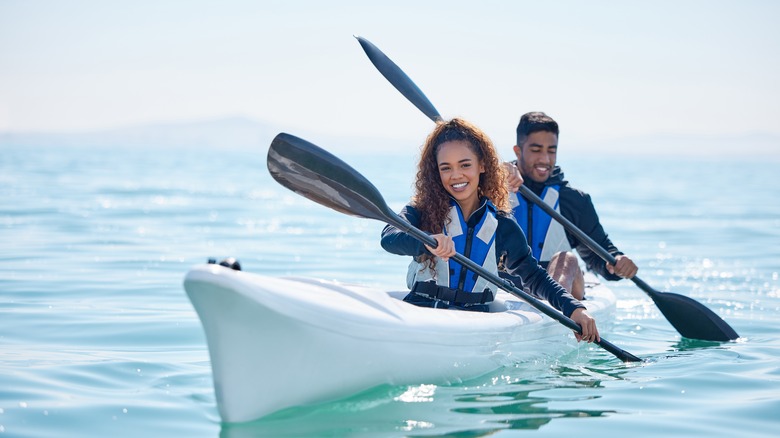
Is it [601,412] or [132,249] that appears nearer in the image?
[601,412]

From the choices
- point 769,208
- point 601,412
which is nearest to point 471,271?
point 601,412

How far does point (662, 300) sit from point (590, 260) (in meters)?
0.57

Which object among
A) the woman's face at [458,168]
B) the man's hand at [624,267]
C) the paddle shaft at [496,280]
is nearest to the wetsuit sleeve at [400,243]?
the paddle shaft at [496,280]

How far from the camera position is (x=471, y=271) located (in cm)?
432

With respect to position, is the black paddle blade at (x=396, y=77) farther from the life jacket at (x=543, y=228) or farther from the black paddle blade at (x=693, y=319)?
the black paddle blade at (x=693, y=319)

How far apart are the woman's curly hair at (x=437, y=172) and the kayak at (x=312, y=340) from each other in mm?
507

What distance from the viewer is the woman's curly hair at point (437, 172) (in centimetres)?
430

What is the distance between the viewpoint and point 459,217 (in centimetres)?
435

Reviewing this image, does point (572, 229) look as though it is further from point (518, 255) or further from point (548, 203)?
point (518, 255)

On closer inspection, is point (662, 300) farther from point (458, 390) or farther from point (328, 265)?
point (328, 265)

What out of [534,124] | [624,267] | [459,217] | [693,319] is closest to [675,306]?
[693,319]

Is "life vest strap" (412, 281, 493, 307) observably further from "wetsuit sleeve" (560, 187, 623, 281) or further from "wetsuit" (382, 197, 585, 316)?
"wetsuit sleeve" (560, 187, 623, 281)

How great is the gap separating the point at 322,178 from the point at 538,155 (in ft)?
6.81

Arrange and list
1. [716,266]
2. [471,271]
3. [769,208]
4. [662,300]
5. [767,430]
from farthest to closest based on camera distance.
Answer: [769,208]
[716,266]
[662,300]
[471,271]
[767,430]
